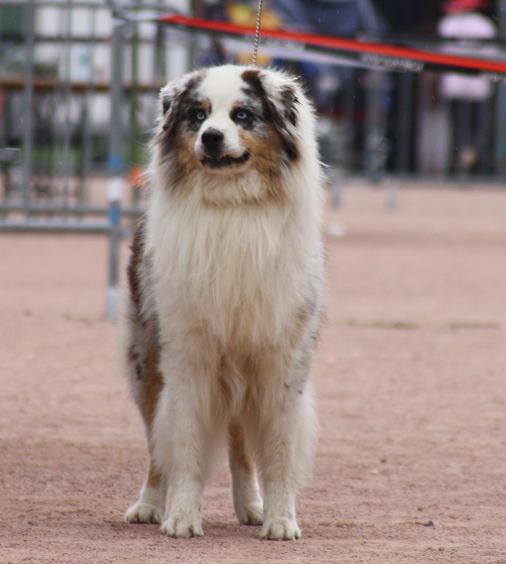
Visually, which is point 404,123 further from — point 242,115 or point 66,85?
point 242,115

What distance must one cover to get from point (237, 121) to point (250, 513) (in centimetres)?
155

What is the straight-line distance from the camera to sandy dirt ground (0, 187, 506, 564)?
5.27 m

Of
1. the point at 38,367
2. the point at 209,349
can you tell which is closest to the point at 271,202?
the point at 209,349

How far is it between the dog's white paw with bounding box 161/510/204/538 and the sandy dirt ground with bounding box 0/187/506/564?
78 mm

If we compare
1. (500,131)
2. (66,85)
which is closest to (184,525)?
(66,85)

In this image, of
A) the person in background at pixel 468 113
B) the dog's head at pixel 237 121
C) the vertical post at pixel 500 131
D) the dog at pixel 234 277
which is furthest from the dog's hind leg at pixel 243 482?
the vertical post at pixel 500 131

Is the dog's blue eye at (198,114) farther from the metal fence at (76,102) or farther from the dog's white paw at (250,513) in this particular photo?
the metal fence at (76,102)

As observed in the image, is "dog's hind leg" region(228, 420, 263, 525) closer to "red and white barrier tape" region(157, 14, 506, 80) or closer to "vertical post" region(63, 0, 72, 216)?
"red and white barrier tape" region(157, 14, 506, 80)

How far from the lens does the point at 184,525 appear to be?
5.41 m

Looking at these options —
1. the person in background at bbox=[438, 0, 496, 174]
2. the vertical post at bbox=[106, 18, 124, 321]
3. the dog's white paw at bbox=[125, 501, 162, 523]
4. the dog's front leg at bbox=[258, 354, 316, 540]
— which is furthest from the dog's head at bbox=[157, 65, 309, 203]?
the person in background at bbox=[438, 0, 496, 174]

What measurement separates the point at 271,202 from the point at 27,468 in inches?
75.1

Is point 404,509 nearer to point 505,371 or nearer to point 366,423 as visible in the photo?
Result: point 366,423

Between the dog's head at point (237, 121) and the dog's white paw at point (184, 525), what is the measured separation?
1.20 meters

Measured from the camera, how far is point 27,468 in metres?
6.57
